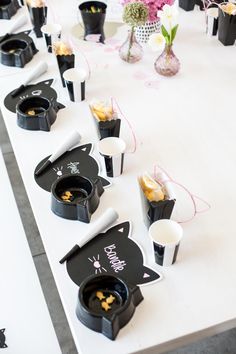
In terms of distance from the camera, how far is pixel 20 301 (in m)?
1.13

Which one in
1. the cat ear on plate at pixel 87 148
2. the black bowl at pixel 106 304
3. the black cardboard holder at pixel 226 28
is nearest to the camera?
the black bowl at pixel 106 304

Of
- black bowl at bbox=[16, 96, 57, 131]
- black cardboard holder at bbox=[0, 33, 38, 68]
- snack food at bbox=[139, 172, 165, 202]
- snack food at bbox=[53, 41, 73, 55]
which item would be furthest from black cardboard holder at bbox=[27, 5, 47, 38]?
snack food at bbox=[139, 172, 165, 202]

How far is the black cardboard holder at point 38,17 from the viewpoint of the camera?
5.78ft

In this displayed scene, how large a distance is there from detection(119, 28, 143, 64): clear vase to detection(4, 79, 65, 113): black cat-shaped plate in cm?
28

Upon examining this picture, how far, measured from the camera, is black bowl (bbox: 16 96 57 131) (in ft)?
4.52

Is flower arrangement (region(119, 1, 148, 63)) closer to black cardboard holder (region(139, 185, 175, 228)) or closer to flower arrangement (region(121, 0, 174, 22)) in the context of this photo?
flower arrangement (region(121, 0, 174, 22))

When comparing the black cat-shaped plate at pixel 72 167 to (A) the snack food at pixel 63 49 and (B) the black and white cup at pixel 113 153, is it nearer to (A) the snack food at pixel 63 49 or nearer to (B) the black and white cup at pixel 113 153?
(B) the black and white cup at pixel 113 153

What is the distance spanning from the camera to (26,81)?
156 centimetres

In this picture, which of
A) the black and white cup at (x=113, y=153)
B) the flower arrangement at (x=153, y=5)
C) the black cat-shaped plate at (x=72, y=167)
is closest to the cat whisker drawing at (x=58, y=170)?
the black cat-shaped plate at (x=72, y=167)

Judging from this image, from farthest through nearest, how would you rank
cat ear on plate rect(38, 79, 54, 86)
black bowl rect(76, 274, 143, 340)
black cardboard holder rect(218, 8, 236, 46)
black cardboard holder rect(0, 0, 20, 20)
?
1. black cardboard holder rect(0, 0, 20, 20)
2. black cardboard holder rect(218, 8, 236, 46)
3. cat ear on plate rect(38, 79, 54, 86)
4. black bowl rect(76, 274, 143, 340)

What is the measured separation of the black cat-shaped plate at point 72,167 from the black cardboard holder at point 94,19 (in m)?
0.63

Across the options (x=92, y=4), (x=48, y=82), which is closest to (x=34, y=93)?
(x=48, y=82)

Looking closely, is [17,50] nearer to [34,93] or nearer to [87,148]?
[34,93]

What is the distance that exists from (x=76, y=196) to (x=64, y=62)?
0.55 m
